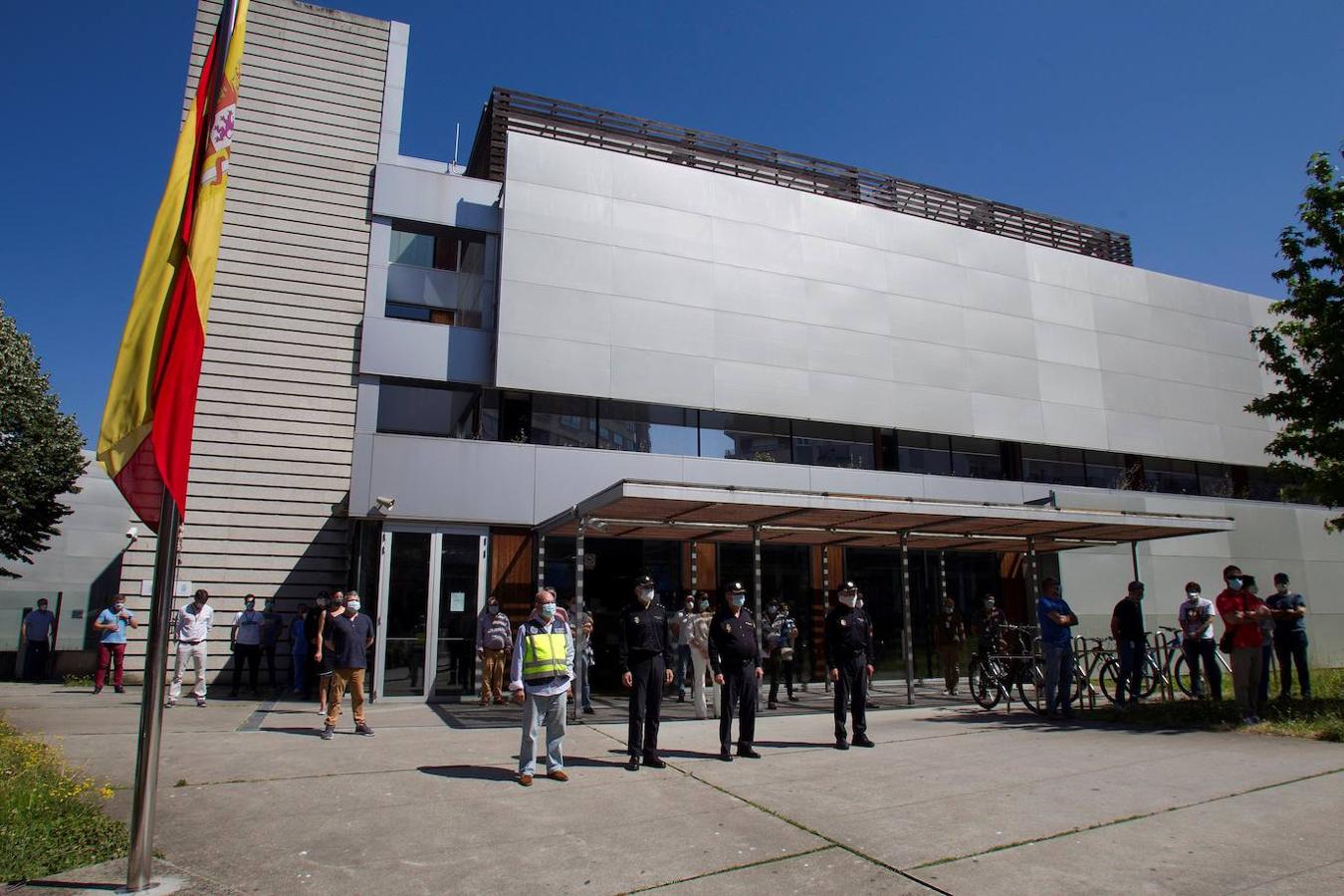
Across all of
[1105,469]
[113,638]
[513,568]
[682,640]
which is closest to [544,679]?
[682,640]

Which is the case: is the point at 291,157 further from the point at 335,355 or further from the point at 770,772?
the point at 770,772

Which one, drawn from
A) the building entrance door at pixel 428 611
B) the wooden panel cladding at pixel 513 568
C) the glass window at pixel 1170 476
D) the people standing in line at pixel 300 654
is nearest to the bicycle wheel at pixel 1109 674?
the wooden panel cladding at pixel 513 568

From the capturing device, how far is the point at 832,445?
19812 millimetres

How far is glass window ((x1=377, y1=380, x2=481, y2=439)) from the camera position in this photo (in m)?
17.5

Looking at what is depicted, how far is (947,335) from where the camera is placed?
21562 mm

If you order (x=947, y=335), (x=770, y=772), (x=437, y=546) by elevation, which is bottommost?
(x=770, y=772)

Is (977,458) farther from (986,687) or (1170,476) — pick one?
(986,687)

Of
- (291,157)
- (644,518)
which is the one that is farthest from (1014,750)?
(291,157)

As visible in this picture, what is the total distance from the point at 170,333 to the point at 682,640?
10.0 metres

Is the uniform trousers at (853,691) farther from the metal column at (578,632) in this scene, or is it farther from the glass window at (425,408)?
the glass window at (425,408)

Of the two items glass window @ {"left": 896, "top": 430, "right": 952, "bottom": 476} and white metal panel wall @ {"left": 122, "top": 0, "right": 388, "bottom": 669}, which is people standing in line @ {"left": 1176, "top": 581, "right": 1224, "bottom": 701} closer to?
glass window @ {"left": 896, "top": 430, "right": 952, "bottom": 476}

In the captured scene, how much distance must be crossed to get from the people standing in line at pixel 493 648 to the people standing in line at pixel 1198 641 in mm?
10331

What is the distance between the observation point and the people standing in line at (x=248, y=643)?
15.2 metres

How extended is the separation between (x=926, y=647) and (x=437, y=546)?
1128 centimetres
